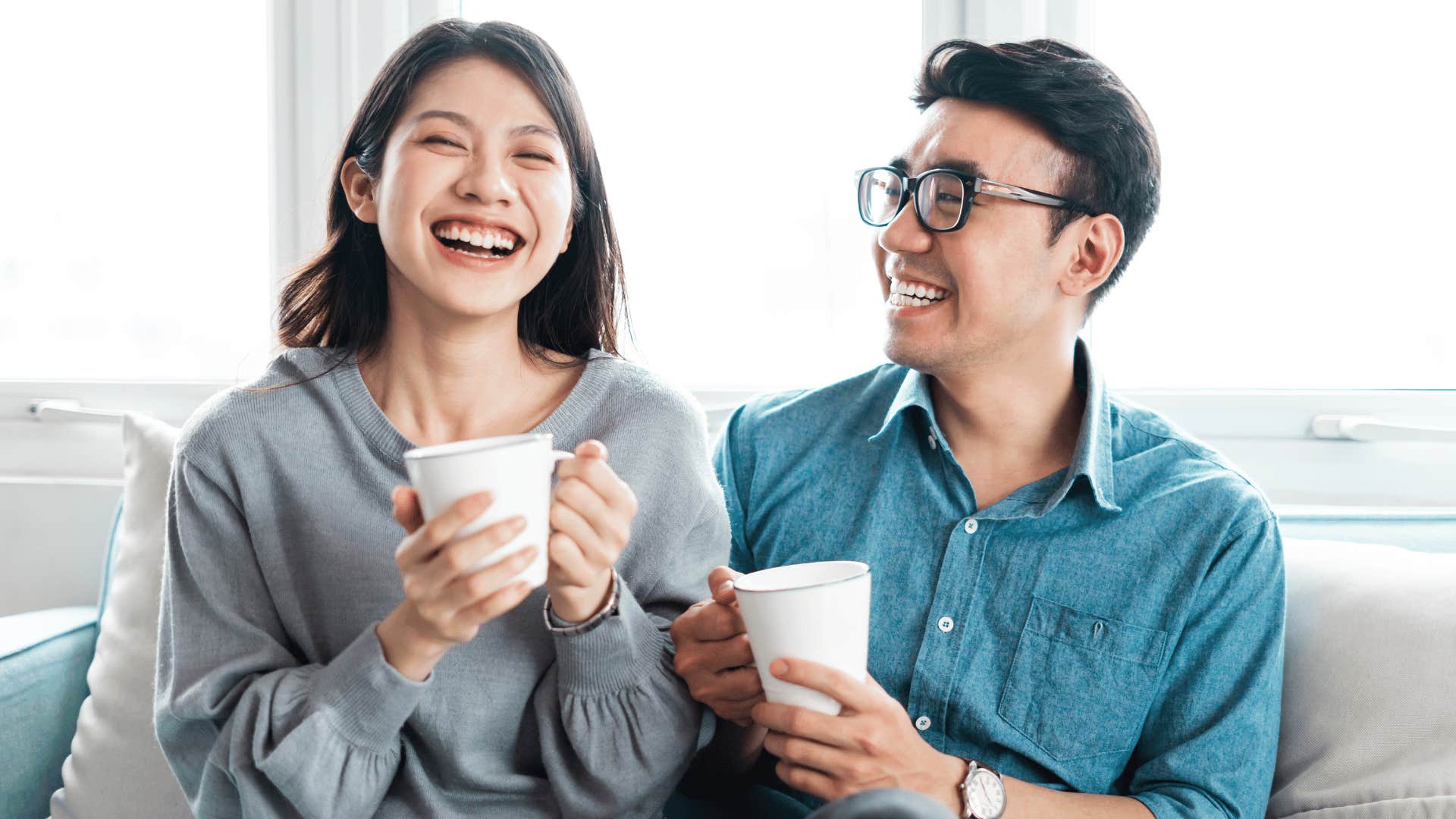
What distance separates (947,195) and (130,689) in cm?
135

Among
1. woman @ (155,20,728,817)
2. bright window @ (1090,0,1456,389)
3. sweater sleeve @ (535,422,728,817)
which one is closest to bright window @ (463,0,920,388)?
bright window @ (1090,0,1456,389)

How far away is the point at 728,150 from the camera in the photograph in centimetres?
217

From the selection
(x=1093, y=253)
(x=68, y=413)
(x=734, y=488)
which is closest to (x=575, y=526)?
(x=734, y=488)

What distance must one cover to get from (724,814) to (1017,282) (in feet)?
2.63

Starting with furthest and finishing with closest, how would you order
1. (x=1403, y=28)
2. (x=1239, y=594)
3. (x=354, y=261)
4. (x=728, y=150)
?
(x=728, y=150) → (x=1403, y=28) → (x=354, y=261) → (x=1239, y=594)

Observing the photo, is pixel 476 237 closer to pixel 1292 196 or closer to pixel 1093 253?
pixel 1093 253

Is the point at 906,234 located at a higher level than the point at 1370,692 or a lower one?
higher

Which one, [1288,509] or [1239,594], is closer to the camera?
[1239,594]

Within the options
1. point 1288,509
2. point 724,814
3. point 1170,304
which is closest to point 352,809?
point 724,814

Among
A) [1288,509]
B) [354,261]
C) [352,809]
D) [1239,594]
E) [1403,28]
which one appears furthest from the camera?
[1403,28]

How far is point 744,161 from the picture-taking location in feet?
7.12

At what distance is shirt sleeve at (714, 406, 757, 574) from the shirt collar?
0.69 ft

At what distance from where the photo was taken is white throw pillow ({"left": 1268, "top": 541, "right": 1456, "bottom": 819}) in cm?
116

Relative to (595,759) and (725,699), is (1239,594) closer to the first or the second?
(725,699)
